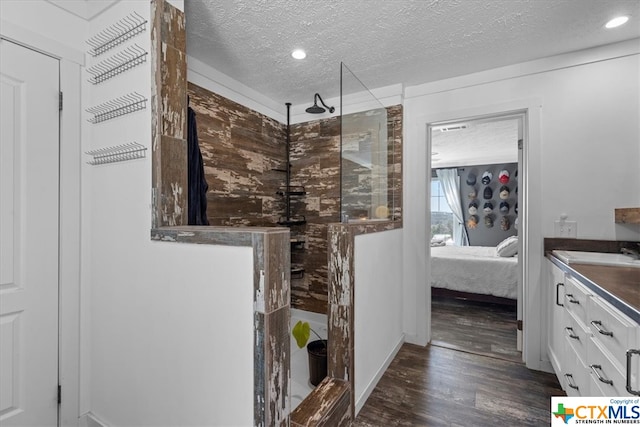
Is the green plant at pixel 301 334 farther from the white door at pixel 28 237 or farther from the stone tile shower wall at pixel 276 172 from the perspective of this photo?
the white door at pixel 28 237

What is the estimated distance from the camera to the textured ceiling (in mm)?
1756

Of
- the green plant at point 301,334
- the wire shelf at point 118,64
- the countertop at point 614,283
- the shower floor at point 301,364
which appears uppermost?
the wire shelf at point 118,64

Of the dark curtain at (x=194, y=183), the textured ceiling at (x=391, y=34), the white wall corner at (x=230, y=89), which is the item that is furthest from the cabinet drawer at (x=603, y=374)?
the white wall corner at (x=230, y=89)

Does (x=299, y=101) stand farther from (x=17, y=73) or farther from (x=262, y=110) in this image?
(x=17, y=73)

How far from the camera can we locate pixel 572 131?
2.26 metres

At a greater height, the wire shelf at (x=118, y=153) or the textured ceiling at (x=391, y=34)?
the textured ceiling at (x=391, y=34)

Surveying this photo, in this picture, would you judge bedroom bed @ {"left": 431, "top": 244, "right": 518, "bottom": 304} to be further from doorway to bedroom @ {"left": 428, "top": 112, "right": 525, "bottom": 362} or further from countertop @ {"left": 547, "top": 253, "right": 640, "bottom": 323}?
countertop @ {"left": 547, "top": 253, "right": 640, "bottom": 323}

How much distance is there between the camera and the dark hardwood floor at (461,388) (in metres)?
1.82

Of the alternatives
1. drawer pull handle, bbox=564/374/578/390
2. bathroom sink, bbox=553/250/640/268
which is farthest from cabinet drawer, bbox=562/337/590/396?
bathroom sink, bbox=553/250/640/268

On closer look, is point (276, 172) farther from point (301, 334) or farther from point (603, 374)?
point (603, 374)

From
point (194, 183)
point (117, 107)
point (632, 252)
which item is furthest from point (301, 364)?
point (632, 252)

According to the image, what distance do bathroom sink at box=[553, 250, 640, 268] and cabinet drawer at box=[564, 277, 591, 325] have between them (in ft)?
0.58

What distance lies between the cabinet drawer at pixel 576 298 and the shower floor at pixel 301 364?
1.71m

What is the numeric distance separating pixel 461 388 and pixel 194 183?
2364 mm
